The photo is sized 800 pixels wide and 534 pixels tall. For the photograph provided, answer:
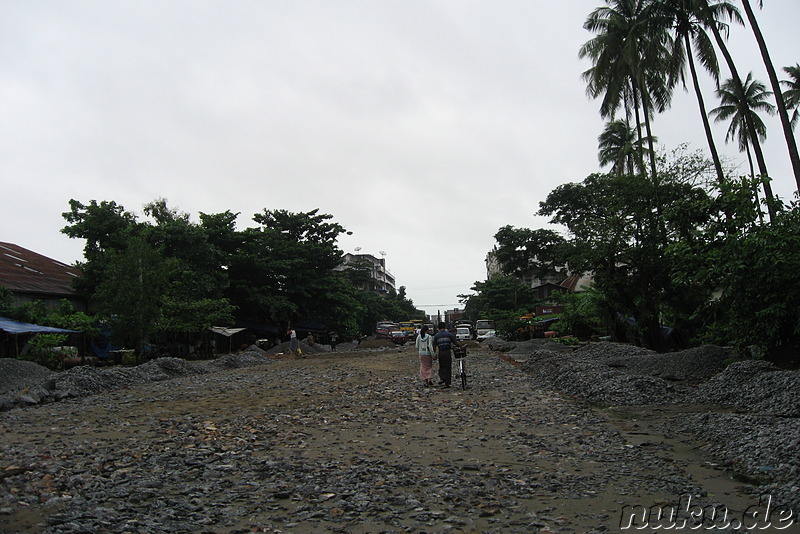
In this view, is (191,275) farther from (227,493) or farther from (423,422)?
(227,493)

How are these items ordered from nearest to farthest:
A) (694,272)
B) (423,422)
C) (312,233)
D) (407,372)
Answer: (423,422)
(694,272)
(407,372)
(312,233)

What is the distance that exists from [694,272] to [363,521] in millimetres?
13235

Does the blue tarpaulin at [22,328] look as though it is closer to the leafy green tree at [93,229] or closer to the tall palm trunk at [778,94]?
the leafy green tree at [93,229]

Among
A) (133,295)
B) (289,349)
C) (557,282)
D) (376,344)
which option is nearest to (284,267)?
(289,349)

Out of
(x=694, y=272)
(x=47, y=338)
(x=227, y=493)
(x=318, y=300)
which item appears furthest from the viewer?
(x=318, y=300)

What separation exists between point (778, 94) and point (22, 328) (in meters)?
27.5

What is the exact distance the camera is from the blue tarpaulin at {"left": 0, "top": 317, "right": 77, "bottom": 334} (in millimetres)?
21784

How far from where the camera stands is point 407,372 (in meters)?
21.4

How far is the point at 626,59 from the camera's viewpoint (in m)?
26.3

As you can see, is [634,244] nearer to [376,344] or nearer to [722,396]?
[722,396]

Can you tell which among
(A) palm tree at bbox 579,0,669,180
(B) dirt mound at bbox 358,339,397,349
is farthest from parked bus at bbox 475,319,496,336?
(A) palm tree at bbox 579,0,669,180

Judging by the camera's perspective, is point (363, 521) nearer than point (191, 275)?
Yes

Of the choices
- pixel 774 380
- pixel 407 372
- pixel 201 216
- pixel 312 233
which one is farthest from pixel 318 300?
pixel 774 380

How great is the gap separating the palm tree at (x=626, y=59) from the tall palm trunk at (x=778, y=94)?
5.88 m
